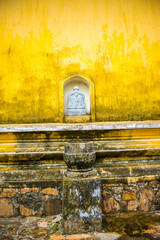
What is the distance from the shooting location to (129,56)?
4.98 metres

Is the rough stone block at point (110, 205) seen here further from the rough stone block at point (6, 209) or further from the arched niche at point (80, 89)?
the arched niche at point (80, 89)

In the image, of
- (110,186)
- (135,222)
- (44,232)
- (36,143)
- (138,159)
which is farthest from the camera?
(36,143)

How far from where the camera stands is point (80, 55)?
4.91 metres

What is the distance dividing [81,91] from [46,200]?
327cm

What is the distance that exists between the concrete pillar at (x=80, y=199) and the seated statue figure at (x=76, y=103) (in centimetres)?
279

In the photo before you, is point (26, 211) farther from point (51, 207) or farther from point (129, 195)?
point (129, 195)

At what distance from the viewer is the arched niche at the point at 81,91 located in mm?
4680

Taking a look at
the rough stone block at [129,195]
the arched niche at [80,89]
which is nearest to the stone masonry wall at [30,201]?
the rough stone block at [129,195]

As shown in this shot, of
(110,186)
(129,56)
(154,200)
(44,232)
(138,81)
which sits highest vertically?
(129,56)

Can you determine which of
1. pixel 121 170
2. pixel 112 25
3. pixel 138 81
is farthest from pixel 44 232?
pixel 112 25

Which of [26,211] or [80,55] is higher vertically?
[80,55]

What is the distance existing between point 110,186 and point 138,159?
652 mm

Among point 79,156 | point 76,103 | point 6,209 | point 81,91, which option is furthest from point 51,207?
point 81,91

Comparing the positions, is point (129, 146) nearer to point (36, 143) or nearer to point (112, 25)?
point (36, 143)
